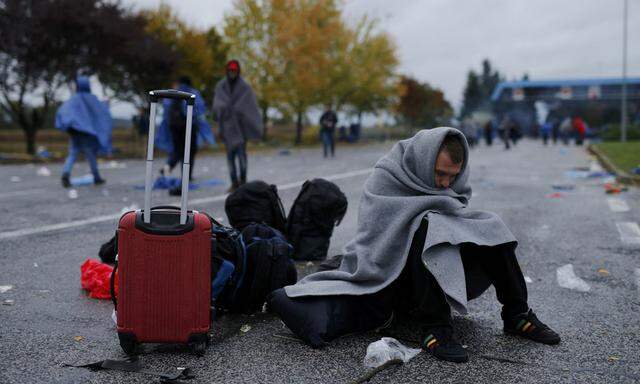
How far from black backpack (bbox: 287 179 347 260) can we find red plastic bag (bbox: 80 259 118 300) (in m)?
1.50

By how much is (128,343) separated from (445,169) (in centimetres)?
175

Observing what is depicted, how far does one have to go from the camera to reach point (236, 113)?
10.4m

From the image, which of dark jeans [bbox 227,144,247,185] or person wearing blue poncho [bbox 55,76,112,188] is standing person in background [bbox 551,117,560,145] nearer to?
dark jeans [bbox 227,144,247,185]

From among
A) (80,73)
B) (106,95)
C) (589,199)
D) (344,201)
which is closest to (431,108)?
(106,95)

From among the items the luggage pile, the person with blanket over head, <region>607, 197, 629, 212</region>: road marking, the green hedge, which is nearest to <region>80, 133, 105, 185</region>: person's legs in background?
<region>607, 197, 629, 212</region>: road marking

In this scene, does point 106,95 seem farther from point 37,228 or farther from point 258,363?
point 258,363

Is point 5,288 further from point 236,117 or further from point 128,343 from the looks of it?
point 236,117

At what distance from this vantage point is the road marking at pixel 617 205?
839 cm

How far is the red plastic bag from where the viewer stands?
163 inches

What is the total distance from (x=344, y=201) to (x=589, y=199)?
18.5 feet

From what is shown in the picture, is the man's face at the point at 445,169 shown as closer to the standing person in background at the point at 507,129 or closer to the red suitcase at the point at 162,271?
the red suitcase at the point at 162,271

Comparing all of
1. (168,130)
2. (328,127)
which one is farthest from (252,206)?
(328,127)

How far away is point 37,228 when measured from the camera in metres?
6.71

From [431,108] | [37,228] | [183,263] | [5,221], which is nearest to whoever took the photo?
[183,263]
